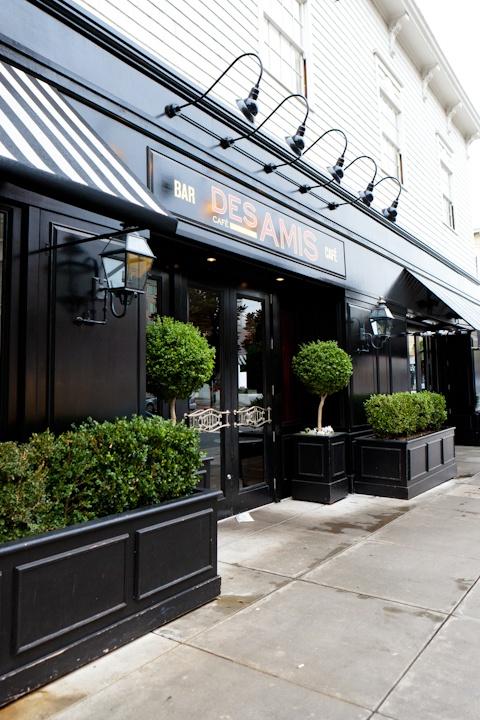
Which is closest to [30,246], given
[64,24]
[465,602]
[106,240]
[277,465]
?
[106,240]

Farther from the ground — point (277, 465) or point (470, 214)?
point (470, 214)

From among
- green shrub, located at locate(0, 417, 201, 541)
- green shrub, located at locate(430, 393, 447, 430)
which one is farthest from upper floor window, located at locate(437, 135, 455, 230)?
green shrub, located at locate(0, 417, 201, 541)

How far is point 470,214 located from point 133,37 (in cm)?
1437

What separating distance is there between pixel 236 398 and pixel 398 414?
8.87 feet

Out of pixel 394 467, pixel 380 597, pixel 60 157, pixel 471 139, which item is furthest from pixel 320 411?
pixel 471 139

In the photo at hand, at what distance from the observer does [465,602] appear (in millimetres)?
3998

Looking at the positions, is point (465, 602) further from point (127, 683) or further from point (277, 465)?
point (277, 465)

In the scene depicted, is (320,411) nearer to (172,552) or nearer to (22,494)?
(172,552)

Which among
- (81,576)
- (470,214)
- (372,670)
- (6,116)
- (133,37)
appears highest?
(470,214)

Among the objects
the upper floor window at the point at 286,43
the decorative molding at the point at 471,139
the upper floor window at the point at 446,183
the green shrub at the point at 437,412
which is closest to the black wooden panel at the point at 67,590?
the upper floor window at the point at 286,43

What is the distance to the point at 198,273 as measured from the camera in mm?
6543

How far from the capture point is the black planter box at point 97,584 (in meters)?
2.76

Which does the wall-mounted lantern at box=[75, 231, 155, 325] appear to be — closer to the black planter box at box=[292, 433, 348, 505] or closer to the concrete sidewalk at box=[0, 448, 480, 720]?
the concrete sidewalk at box=[0, 448, 480, 720]

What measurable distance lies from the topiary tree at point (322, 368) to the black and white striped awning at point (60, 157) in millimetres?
4171
